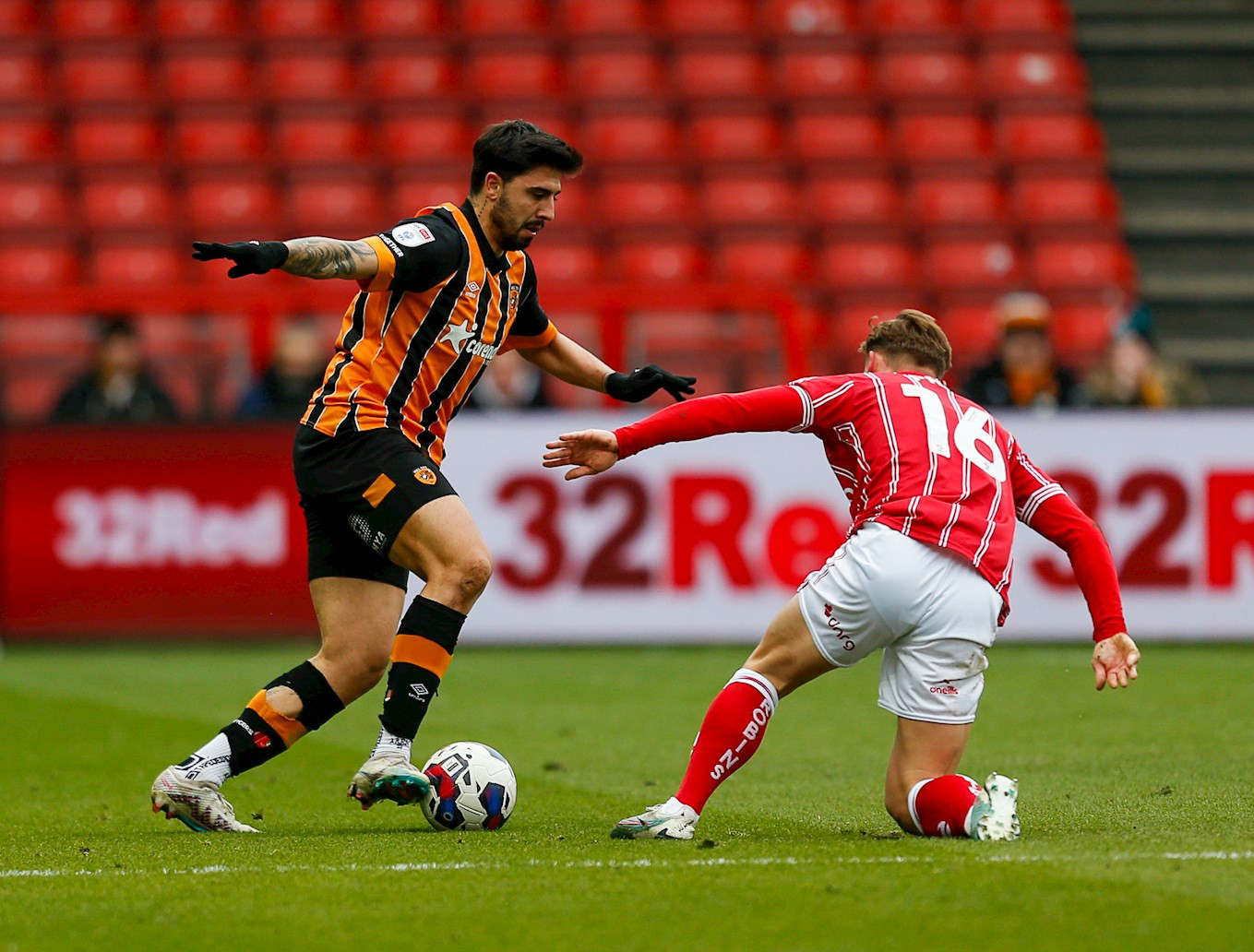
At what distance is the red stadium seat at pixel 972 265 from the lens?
50.2 ft

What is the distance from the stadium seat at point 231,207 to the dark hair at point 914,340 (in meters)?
10.1

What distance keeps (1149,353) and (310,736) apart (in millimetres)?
6599

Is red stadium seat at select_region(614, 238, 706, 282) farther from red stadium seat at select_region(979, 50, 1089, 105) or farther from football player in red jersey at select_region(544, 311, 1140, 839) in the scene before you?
football player in red jersey at select_region(544, 311, 1140, 839)

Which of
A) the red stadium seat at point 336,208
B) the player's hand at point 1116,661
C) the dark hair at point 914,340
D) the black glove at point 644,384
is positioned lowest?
the player's hand at point 1116,661

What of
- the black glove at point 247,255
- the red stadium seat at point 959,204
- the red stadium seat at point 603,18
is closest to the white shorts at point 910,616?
the black glove at point 247,255

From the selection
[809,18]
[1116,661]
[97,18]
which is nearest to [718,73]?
[809,18]

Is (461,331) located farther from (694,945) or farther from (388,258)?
(694,945)

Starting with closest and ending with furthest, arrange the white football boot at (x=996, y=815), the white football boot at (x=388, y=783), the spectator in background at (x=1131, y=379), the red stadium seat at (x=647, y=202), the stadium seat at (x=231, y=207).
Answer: the white football boot at (x=996, y=815) < the white football boot at (x=388, y=783) < the spectator in background at (x=1131, y=379) < the stadium seat at (x=231, y=207) < the red stadium seat at (x=647, y=202)

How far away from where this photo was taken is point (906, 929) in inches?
144

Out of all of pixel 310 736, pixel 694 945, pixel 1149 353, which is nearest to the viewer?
pixel 694 945

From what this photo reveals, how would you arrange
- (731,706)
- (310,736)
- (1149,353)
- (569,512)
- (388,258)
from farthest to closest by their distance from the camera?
(1149,353)
(569,512)
(310,736)
(388,258)
(731,706)

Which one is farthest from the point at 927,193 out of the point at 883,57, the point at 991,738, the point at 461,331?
the point at 461,331

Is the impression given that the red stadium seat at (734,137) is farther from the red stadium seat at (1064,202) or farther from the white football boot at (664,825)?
the white football boot at (664,825)

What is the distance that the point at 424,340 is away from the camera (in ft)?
18.4
